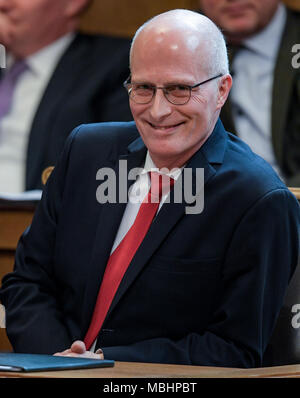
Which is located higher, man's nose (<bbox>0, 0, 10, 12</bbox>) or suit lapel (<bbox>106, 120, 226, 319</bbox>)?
man's nose (<bbox>0, 0, 10, 12</bbox>)

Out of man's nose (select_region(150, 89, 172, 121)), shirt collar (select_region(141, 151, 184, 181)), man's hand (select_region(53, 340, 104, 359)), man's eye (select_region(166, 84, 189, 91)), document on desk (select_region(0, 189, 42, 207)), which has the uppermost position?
man's eye (select_region(166, 84, 189, 91))

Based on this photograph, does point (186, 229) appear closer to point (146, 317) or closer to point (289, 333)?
point (146, 317)

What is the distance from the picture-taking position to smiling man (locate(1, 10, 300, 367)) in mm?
1739

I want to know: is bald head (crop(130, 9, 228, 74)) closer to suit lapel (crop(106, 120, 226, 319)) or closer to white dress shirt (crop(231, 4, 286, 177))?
suit lapel (crop(106, 120, 226, 319))

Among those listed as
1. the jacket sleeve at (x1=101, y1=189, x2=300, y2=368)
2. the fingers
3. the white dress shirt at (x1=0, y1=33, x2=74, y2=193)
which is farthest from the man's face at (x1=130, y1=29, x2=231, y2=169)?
the white dress shirt at (x1=0, y1=33, x2=74, y2=193)

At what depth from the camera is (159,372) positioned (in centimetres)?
148

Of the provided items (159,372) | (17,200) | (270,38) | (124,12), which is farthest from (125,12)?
(159,372)

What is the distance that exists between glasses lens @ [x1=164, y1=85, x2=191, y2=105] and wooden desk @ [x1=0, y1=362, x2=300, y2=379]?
0.53m

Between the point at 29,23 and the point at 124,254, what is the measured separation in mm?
2013

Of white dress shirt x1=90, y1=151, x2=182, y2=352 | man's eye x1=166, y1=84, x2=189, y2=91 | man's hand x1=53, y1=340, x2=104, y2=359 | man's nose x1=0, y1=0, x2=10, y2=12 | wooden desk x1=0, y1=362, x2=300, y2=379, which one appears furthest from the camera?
man's nose x1=0, y1=0, x2=10, y2=12

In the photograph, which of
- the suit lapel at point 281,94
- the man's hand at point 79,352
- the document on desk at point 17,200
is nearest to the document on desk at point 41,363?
the man's hand at point 79,352

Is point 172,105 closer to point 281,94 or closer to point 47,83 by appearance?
point 281,94

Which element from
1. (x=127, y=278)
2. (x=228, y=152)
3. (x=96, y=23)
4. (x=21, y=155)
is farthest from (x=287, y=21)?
(x=127, y=278)
